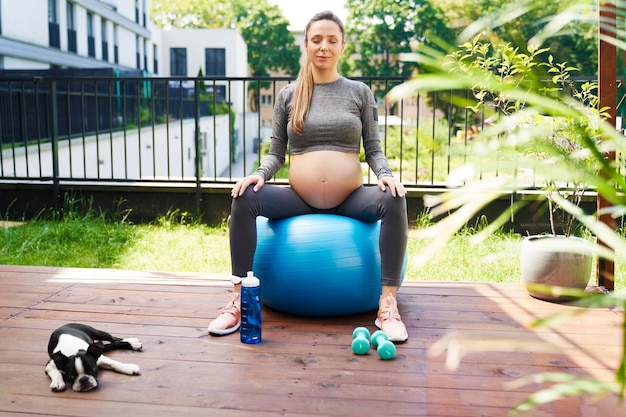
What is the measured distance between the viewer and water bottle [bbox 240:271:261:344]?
2564 mm

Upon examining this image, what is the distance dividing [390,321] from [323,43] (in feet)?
4.20

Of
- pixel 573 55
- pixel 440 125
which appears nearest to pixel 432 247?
pixel 440 125

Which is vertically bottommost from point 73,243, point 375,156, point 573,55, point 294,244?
point 73,243

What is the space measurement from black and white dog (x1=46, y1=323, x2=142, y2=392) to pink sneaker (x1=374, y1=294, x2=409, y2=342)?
0.99 meters

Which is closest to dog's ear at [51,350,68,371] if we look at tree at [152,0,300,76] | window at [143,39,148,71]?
window at [143,39,148,71]

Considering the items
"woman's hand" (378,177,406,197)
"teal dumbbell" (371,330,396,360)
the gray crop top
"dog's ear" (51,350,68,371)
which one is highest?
the gray crop top

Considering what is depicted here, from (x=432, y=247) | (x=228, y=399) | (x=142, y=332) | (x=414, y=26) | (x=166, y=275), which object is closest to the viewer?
(x=432, y=247)

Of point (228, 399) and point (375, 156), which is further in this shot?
point (375, 156)

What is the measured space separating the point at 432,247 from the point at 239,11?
55.1 meters

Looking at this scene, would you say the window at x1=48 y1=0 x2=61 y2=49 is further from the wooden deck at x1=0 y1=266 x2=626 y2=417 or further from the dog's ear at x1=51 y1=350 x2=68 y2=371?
the dog's ear at x1=51 y1=350 x2=68 y2=371

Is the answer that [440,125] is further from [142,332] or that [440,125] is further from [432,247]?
[432,247]

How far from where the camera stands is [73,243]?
4879 mm

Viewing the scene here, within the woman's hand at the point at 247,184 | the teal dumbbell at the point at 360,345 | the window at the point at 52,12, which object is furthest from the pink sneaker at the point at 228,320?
the window at the point at 52,12

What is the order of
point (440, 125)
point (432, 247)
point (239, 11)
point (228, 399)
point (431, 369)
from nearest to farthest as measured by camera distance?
point (432, 247)
point (228, 399)
point (431, 369)
point (440, 125)
point (239, 11)
